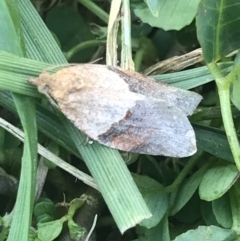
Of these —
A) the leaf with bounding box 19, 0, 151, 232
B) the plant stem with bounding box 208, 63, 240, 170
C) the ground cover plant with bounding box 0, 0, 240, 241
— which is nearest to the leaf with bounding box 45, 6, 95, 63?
the ground cover plant with bounding box 0, 0, 240, 241

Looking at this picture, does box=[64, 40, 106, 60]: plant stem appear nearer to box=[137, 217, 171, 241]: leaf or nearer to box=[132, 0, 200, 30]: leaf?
box=[132, 0, 200, 30]: leaf

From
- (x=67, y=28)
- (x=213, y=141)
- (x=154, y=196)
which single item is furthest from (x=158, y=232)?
(x=67, y=28)

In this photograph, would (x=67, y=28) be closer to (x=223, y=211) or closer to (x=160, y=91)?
(x=160, y=91)

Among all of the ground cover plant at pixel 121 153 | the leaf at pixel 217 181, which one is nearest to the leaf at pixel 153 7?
the ground cover plant at pixel 121 153

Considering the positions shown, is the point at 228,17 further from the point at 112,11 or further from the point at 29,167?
the point at 29,167

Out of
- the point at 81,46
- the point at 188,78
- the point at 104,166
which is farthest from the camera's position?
the point at 81,46

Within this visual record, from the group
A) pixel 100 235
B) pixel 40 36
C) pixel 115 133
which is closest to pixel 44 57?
pixel 40 36
